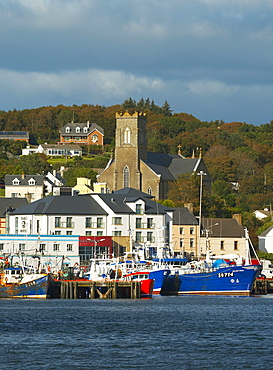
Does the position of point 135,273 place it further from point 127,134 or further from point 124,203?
point 127,134

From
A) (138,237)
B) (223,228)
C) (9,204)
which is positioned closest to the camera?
(138,237)

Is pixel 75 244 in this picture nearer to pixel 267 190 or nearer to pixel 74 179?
pixel 74 179

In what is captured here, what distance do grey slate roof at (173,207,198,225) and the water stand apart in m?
39.6

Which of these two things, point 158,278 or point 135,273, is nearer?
point 135,273

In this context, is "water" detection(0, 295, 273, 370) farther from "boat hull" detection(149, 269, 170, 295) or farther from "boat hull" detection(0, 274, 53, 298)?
"boat hull" detection(149, 269, 170, 295)

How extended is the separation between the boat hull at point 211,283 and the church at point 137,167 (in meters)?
55.7

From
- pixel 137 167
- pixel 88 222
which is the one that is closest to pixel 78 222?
pixel 88 222

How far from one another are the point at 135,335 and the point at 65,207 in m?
57.4

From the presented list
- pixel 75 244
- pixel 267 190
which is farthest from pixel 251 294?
pixel 267 190

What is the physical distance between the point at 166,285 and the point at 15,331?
1439 inches

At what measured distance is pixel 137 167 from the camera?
156000mm

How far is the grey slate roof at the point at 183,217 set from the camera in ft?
405

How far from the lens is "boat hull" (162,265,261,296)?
312 ft

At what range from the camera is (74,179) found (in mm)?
172625
